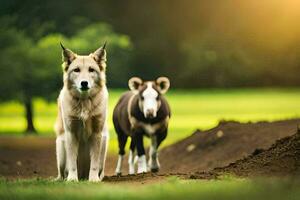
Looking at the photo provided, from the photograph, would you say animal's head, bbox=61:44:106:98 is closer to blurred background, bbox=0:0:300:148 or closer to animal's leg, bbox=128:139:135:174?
animal's leg, bbox=128:139:135:174

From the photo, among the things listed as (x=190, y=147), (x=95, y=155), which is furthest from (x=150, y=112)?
(x=190, y=147)

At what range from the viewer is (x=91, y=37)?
88.0 ft

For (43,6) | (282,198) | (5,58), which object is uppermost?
(43,6)

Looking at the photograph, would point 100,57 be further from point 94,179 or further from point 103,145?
point 94,179

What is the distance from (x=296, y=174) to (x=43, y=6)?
64.8 feet

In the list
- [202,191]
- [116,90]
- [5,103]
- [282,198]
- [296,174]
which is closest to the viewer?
[282,198]

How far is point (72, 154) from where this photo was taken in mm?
10672

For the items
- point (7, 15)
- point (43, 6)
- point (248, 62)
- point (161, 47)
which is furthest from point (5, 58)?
point (248, 62)

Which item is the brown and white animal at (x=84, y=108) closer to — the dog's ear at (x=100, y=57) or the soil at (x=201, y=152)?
the dog's ear at (x=100, y=57)

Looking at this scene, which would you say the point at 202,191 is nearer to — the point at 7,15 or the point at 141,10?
the point at 7,15

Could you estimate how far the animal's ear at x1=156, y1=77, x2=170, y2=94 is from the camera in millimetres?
14117

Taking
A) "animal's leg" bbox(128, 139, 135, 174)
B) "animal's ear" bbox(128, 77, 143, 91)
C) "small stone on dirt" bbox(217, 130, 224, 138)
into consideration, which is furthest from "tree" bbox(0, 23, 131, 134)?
"animal's ear" bbox(128, 77, 143, 91)

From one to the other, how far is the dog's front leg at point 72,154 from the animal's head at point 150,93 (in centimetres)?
330

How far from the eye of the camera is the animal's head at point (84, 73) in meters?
10.4
